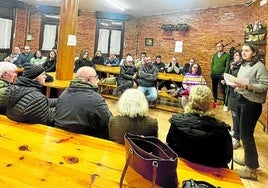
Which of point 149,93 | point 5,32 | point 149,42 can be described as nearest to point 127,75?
point 149,93

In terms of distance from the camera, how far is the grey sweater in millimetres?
2682

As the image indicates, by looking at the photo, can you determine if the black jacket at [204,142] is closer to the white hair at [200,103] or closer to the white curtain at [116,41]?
the white hair at [200,103]

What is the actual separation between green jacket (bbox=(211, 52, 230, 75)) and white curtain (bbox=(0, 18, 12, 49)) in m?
7.39

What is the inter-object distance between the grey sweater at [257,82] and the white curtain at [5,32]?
363 inches

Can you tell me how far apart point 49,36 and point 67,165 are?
10084 mm

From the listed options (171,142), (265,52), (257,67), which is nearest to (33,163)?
(171,142)

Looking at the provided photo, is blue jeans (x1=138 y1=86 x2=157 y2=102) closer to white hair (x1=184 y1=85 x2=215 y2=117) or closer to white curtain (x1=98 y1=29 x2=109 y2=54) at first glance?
white hair (x1=184 y1=85 x2=215 y2=117)

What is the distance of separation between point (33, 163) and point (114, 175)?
0.44 m

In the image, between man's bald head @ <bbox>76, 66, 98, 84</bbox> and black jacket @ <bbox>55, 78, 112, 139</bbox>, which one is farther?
man's bald head @ <bbox>76, 66, 98, 84</bbox>

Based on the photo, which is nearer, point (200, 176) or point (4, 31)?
point (200, 176)

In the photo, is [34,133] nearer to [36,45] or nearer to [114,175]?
[114,175]

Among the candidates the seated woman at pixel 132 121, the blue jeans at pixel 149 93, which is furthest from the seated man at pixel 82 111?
the blue jeans at pixel 149 93

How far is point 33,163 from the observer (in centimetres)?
141

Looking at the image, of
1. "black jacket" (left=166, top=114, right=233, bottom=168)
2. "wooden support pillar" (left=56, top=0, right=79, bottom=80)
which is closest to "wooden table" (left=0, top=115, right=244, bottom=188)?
"black jacket" (left=166, top=114, right=233, bottom=168)
